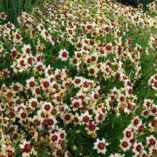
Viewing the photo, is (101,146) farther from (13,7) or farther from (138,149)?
(13,7)

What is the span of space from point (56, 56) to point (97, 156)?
1.41 metres

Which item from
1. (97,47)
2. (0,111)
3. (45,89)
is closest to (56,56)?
(97,47)

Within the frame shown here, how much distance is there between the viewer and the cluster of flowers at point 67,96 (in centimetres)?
406

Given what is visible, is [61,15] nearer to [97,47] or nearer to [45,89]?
[97,47]

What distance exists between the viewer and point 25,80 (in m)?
4.75

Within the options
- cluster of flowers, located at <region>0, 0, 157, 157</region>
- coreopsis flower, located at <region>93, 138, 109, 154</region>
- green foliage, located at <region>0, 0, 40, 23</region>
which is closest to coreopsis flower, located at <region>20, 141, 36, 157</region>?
cluster of flowers, located at <region>0, 0, 157, 157</region>

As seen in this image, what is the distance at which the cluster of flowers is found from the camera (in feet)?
13.3

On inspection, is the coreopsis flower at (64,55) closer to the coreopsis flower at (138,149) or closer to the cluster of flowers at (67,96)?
the cluster of flowers at (67,96)

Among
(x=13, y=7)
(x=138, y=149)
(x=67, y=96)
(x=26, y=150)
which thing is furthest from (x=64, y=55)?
(x=13, y=7)

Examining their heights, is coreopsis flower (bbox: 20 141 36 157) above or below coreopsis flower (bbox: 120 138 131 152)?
above

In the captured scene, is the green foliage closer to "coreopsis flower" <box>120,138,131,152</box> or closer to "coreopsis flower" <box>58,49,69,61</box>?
"coreopsis flower" <box>58,49,69,61</box>

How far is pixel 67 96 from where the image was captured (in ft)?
14.8

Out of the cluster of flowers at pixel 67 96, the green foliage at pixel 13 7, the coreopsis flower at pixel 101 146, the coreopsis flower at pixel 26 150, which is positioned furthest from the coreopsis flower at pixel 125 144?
the green foliage at pixel 13 7

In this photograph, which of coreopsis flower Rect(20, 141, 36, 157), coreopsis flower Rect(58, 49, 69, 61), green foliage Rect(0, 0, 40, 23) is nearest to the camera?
coreopsis flower Rect(20, 141, 36, 157)
